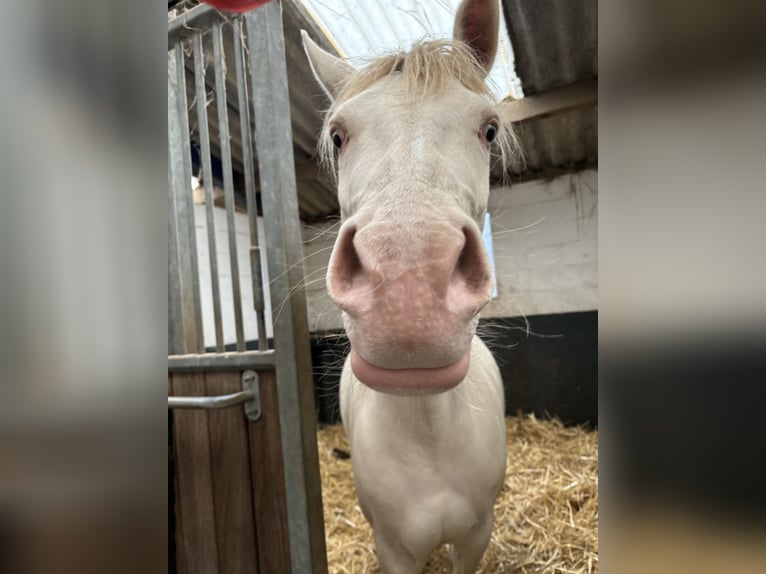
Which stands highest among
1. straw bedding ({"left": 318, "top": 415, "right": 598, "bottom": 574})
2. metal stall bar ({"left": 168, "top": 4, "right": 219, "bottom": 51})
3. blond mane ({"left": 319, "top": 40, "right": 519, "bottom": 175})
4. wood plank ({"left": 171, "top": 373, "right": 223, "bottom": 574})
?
metal stall bar ({"left": 168, "top": 4, "right": 219, "bottom": 51})

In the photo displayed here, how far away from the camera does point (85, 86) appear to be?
252mm

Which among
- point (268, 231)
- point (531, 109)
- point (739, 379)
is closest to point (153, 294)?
point (739, 379)

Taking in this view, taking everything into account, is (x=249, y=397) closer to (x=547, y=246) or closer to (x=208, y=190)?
(x=208, y=190)

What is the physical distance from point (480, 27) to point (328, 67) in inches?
19.9

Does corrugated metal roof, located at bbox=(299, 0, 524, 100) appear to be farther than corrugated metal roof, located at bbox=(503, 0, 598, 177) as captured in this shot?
No

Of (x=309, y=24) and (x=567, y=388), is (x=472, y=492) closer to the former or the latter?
(x=309, y=24)

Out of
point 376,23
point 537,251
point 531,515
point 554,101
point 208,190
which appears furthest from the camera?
point 537,251

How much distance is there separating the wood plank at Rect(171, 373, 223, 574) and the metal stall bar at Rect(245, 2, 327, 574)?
12.1 inches

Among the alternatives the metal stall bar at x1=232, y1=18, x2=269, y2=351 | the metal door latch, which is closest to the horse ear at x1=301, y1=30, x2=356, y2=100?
the metal stall bar at x1=232, y1=18, x2=269, y2=351

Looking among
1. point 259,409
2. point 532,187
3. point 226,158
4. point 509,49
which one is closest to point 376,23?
point 509,49

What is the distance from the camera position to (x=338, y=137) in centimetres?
104

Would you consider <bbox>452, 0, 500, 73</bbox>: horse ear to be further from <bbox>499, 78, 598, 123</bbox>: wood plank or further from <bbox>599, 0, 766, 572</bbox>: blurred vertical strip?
<bbox>499, 78, 598, 123</bbox>: wood plank

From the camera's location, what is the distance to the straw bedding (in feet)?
6.31

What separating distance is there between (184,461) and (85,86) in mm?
1451
